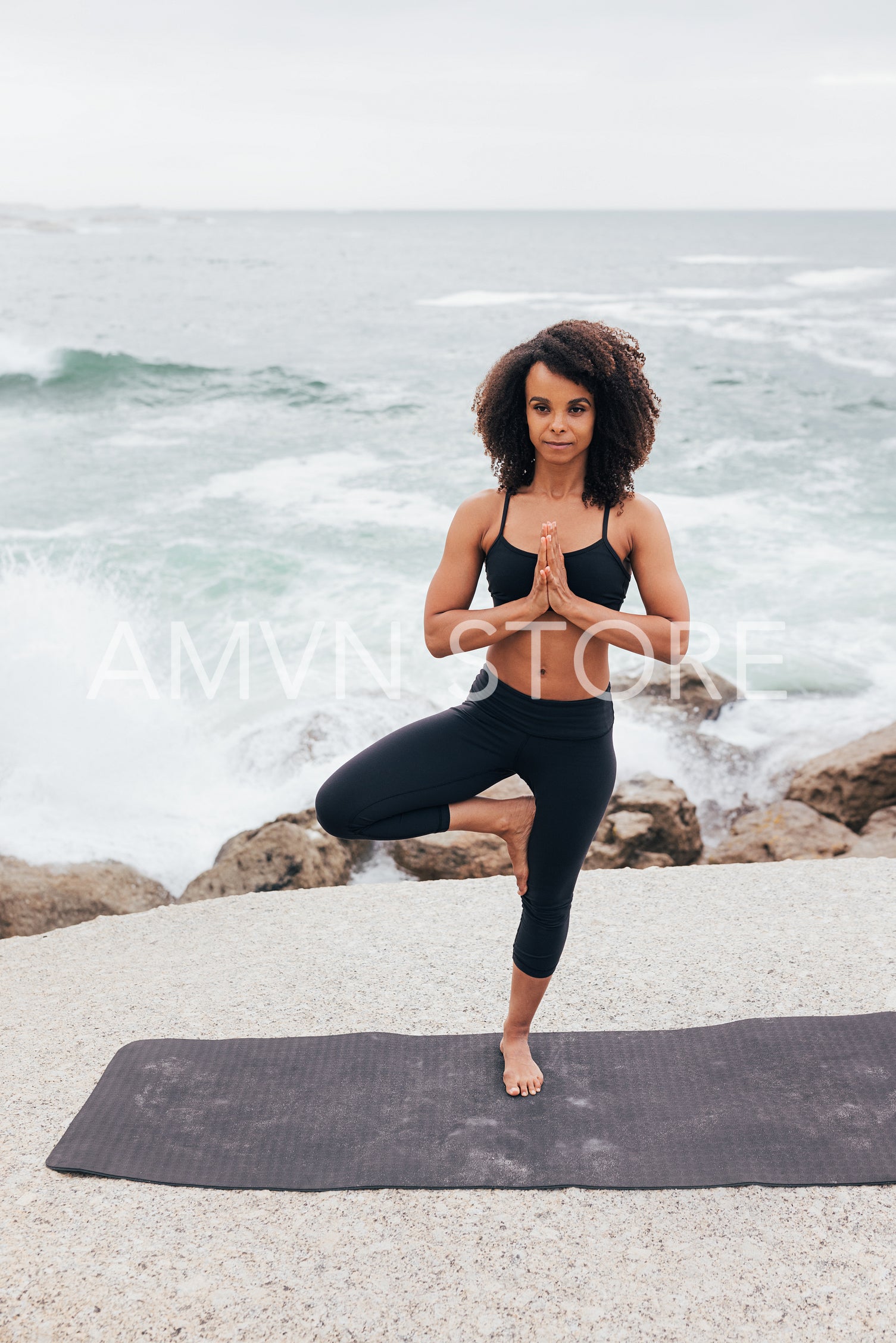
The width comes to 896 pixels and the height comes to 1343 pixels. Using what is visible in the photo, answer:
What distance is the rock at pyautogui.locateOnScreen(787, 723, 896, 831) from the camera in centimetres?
586

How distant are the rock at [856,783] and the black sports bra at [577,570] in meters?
3.99

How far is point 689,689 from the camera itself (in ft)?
26.3

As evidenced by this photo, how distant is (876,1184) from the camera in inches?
103

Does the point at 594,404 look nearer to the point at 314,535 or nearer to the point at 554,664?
the point at 554,664

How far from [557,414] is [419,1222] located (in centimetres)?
207

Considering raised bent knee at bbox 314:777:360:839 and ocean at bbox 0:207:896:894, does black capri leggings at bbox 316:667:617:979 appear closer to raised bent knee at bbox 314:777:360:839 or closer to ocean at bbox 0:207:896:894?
raised bent knee at bbox 314:777:360:839

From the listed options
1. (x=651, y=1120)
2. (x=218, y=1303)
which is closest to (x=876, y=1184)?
(x=651, y=1120)

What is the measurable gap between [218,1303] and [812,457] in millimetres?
17896

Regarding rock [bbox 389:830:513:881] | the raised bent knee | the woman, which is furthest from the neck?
rock [bbox 389:830:513:881]

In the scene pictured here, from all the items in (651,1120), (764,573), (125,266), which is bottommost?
(764,573)

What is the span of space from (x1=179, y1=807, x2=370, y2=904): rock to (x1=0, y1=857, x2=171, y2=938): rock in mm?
277

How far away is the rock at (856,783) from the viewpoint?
5.86 metres

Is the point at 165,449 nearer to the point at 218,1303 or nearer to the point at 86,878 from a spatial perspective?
the point at 86,878

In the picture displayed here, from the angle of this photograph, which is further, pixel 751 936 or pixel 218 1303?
pixel 751 936
